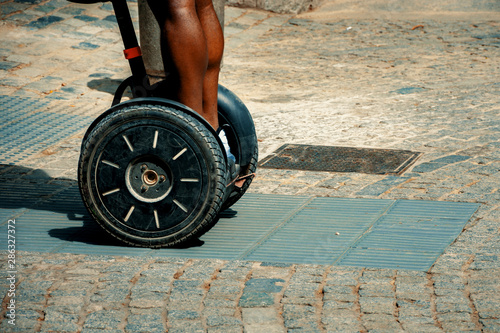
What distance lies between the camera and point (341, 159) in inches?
223

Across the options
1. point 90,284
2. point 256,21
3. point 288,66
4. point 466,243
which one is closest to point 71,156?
point 90,284

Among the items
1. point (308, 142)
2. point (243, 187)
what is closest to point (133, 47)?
point (243, 187)

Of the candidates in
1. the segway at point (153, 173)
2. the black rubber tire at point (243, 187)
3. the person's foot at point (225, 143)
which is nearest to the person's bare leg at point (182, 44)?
the segway at point (153, 173)

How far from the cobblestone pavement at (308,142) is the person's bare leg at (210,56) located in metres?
0.93

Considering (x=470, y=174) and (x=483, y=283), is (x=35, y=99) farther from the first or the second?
(x=483, y=283)

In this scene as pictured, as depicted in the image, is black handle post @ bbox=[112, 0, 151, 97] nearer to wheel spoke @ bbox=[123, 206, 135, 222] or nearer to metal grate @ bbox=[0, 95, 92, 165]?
wheel spoke @ bbox=[123, 206, 135, 222]

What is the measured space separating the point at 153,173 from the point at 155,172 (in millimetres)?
15

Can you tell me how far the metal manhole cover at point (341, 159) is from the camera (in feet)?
17.9

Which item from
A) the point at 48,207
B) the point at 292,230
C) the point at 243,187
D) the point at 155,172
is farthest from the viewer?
the point at 48,207

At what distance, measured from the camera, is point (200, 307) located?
3322 mm

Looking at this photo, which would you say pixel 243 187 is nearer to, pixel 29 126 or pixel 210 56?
pixel 210 56

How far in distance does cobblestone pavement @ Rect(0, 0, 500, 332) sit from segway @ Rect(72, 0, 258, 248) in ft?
0.65

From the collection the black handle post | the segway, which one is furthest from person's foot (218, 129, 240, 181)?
the black handle post

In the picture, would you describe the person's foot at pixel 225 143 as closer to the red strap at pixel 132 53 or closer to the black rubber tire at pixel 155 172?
the black rubber tire at pixel 155 172
